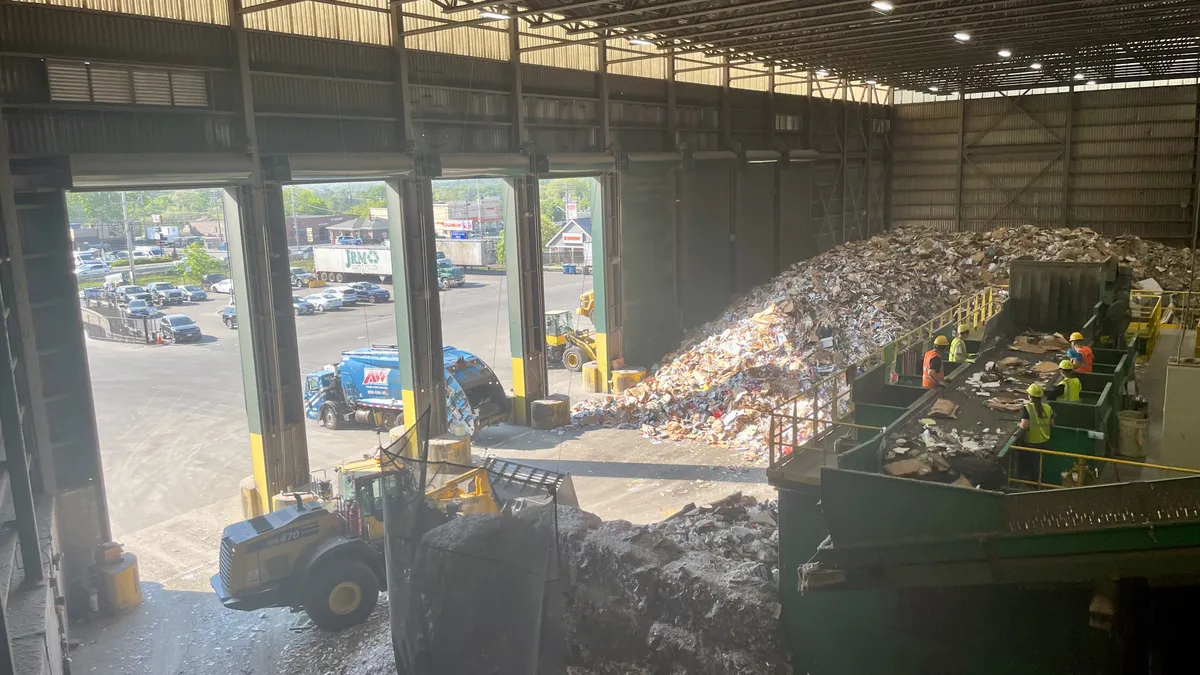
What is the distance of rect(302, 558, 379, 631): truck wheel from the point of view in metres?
10.1

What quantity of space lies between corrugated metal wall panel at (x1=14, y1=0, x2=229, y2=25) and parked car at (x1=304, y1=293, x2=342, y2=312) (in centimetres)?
2322

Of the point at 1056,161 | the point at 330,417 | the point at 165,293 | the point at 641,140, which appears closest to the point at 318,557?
the point at 330,417

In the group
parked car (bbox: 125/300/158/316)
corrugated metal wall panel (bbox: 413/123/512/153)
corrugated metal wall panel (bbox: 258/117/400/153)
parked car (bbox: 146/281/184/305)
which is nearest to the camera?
corrugated metal wall panel (bbox: 258/117/400/153)

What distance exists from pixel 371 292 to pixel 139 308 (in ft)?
31.1

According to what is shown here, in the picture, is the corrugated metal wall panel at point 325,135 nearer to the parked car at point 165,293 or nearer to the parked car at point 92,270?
the parked car at point 165,293

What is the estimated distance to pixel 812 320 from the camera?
21031 millimetres

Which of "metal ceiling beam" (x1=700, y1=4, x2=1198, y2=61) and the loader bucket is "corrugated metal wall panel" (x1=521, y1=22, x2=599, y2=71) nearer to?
"metal ceiling beam" (x1=700, y1=4, x2=1198, y2=61)

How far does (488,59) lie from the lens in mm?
17141

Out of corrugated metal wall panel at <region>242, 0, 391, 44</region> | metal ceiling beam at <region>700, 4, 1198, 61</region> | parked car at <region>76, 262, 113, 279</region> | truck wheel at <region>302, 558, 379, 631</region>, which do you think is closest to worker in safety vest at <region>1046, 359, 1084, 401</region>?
truck wheel at <region>302, 558, 379, 631</region>

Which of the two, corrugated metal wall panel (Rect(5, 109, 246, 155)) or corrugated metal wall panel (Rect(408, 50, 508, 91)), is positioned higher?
corrugated metal wall panel (Rect(408, 50, 508, 91))

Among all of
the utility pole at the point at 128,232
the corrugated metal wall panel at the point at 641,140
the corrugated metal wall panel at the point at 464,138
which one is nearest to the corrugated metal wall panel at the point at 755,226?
the corrugated metal wall panel at the point at 641,140

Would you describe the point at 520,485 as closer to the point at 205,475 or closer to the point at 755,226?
Result: the point at 205,475

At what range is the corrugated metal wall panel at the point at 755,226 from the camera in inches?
997

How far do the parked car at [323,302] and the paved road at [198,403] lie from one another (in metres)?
0.41
